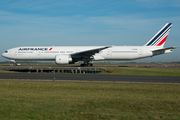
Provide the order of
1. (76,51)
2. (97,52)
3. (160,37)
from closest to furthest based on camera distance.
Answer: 1. (97,52)
2. (76,51)
3. (160,37)

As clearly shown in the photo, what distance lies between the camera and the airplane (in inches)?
1438

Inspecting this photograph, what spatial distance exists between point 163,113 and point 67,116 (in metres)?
3.79

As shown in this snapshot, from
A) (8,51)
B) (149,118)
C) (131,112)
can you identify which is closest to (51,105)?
(131,112)

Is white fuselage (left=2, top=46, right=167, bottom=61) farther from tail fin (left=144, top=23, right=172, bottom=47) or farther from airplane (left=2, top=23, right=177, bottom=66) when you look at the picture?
tail fin (left=144, top=23, right=172, bottom=47)

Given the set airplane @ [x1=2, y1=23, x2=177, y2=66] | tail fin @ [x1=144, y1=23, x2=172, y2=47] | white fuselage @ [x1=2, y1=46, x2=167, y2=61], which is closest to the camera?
airplane @ [x1=2, y1=23, x2=177, y2=66]

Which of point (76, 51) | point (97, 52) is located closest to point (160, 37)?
point (97, 52)

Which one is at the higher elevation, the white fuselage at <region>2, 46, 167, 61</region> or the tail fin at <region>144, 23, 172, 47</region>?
the tail fin at <region>144, 23, 172, 47</region>

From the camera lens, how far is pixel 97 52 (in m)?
35.3

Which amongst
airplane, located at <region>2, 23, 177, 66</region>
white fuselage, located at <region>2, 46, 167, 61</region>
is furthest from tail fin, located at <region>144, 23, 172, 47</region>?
white fuselage, located at <region>2, 46, 167, 61</region>

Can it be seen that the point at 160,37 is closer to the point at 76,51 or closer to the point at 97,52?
the point at 97,52

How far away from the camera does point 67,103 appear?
8547mm

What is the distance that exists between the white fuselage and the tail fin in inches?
58.4

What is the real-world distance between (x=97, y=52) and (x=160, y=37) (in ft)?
48.8

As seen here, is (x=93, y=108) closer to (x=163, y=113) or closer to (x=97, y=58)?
(x=163, y=113)
